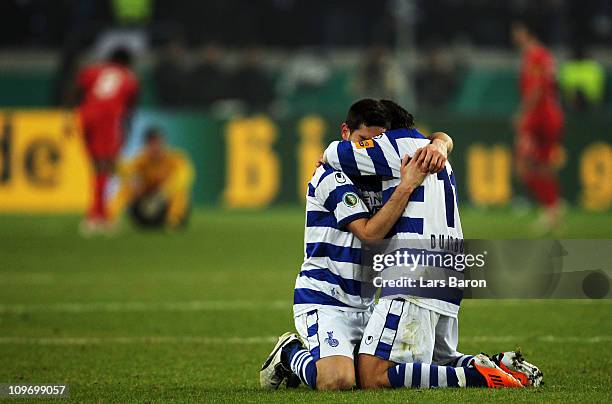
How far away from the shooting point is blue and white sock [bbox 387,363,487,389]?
5.66m

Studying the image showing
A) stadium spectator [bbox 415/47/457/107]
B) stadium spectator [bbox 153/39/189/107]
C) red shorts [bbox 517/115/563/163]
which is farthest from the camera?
stadium spectator [bbox 415/47/457/107]

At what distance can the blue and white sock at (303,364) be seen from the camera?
19.0 feet

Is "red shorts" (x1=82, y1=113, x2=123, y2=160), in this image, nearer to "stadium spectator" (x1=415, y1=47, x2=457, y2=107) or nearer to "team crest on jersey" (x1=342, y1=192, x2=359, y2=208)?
"stadium spectator" (x1=415, y1=47, x2=457, y2=107)

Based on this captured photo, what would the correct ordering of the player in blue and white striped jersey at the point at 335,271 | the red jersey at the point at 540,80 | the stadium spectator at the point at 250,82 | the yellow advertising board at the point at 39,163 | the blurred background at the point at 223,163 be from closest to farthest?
the player in blue and white striped jersey at the point at 335,271, the blurred background at the point at 223,163, the red jersey at the point at 540,80, the yellow advertising board at the point at 39,163, the stadium spectator at the point at 250,82

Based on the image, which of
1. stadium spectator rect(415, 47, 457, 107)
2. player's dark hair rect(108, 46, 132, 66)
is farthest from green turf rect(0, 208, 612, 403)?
stadium spectator rect(415, 47, 457, 107)

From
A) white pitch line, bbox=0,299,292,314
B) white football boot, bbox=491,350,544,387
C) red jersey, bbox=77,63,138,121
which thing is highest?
red jersey, bbox=77,63,138,121

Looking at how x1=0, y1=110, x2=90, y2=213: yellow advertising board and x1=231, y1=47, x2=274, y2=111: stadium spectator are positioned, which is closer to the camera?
x1=0, y1=110, x2=90, y2=213: yellow advertising board

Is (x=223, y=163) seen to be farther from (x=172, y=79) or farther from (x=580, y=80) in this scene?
(x=580, y=80)

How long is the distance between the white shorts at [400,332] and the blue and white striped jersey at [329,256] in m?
A: 0.25

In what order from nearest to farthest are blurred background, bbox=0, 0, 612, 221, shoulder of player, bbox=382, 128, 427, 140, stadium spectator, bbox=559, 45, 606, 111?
shoulder of player, bbox=382, 128, 427, 140, blurred background, bbox=0, 0, 612, 221, stadium spectator, bbox=559, 45, 606, 111

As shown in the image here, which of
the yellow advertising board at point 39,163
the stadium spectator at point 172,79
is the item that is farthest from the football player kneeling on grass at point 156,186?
the stadium spectator at point 172,79

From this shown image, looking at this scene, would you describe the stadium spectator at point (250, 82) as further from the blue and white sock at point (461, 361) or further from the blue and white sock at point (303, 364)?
the blue and white sock at point (461, 361)

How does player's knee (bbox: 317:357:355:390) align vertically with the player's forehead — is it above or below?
below

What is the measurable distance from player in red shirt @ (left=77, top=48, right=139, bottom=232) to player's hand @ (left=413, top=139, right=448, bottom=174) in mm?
11878
